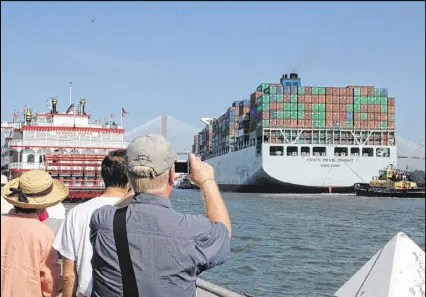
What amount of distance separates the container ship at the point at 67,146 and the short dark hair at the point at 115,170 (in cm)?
2754

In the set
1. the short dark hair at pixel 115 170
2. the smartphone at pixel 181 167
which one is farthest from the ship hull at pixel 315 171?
the smartphone at pixel 181 167

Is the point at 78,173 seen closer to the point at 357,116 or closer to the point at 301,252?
the point at 301,252

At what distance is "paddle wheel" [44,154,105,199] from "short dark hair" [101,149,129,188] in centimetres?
2764

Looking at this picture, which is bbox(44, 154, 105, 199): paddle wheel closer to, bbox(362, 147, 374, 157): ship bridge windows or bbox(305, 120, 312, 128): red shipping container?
bbox(305, 120, 312, 128): red shipping container

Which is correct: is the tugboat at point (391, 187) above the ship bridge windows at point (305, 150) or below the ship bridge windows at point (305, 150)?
below

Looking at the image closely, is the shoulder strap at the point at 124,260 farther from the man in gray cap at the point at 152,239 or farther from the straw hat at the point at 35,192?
the straw hat at the point at 35,192

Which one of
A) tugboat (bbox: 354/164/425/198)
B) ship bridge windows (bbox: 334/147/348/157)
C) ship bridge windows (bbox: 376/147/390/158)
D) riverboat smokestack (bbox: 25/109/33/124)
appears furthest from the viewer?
ship bridge windows (bbox: 376/147/390/158)

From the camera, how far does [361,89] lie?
6794 centimetres

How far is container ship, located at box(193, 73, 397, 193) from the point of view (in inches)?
2421

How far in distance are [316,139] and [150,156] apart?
6467 cm

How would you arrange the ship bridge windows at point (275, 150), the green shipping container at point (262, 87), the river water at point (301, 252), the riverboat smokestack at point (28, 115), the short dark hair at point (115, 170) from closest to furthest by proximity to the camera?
the short dark hair at point (115, 170) → the river water at point (301, 252) → the riverboat smokestack at point (28, 115) → the ship bridge windows at point (275, 150) → the green shipping container at point (262, 87)

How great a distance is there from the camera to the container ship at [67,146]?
103ft

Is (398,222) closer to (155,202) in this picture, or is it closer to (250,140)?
(155,202)

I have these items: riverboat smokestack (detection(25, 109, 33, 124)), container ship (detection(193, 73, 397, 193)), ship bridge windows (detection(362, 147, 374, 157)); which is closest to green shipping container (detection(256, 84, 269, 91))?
container ship (detection(193, 73, 397, 193))
